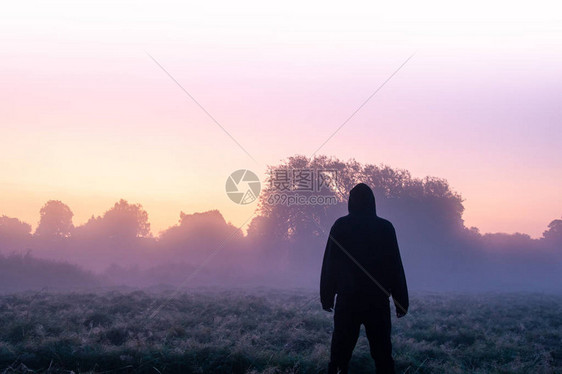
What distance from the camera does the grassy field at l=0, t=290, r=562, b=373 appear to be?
794 cm

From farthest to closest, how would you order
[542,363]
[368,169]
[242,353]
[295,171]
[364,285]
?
1. [368,169]
2. [295,171]
3. [542,363]
4. [242,353]
5. [364,285]

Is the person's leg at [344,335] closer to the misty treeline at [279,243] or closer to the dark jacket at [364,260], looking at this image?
the dark jacket at [364,260]

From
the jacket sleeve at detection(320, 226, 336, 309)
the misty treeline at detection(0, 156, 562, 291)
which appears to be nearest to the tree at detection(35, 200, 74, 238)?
the misty treeline at detection(0, 156, 562, 291)

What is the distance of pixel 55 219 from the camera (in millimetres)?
68000

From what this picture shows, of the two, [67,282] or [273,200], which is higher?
[273,200]

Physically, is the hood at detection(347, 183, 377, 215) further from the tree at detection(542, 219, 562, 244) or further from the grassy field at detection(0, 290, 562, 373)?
the tree at detection(542, 219, 562, 244)

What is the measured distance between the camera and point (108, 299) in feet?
56.2

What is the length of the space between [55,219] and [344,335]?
70731mm

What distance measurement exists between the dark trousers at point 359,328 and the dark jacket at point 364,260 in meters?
0.11

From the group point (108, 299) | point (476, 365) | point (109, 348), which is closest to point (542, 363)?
point (476, 365)

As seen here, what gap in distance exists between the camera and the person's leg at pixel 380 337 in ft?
18.5

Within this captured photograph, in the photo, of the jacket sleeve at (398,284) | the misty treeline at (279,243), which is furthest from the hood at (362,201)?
the misty treeline at (279,243)

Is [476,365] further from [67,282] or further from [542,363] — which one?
[67,282]

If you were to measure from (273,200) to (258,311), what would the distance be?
34.9 metres
